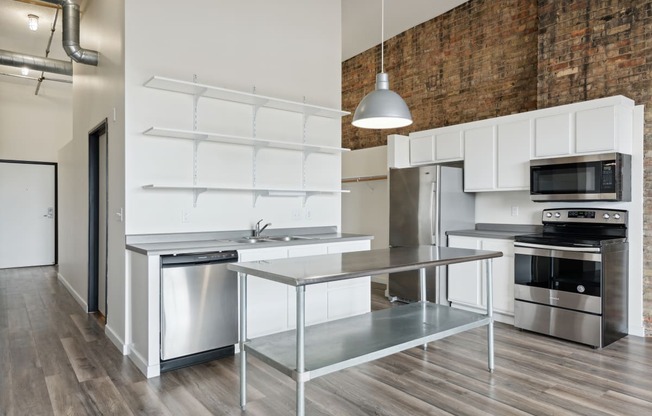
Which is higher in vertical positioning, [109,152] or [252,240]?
[109,152]

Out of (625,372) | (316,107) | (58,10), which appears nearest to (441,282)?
(625,372)

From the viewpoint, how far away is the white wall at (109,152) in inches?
139

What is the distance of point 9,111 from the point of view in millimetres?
7957

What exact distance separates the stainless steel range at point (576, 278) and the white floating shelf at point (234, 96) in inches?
95.6

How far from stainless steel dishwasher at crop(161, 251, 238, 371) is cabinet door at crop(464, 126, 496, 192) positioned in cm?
297

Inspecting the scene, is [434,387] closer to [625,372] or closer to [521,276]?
[625,372]

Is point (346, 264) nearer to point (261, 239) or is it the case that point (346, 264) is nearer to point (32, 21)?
point (261, 239)

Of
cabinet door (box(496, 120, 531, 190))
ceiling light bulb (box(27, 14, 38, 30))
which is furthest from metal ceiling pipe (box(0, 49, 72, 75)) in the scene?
cabinet door (box(496, 120, 531, 190))

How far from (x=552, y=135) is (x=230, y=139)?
10.2ft

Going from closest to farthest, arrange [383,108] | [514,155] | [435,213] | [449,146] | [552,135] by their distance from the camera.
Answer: [383,108] → [552,135] → [514,155] → [435,213] → [449,146]

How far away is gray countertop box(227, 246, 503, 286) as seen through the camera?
82.6 inches

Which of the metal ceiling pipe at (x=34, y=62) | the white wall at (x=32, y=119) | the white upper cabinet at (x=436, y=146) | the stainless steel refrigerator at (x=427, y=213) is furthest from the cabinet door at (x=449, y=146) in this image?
the white wall at (x=32, y=119)

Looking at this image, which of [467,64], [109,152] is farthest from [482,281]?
[109,152]

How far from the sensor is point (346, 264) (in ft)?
8.07
